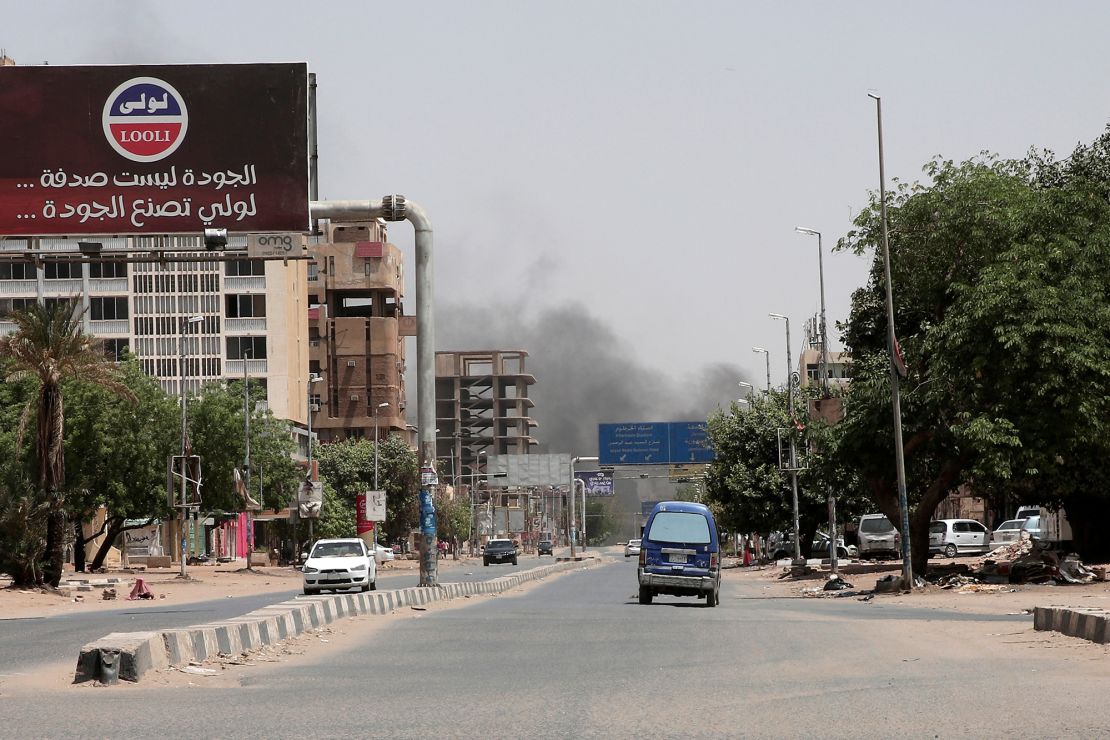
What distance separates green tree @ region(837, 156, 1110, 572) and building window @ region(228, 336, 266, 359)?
256 feet

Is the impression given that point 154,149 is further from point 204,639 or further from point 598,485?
point 598,485

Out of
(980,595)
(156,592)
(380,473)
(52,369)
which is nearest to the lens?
(980,595)

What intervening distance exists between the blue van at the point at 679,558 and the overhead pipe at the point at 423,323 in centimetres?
490

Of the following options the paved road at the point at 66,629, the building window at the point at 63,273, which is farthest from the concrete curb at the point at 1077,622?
the building window at the point at 63,273

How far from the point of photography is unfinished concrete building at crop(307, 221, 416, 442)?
15575 cm

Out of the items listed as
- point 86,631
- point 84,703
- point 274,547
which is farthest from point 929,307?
point 274,547

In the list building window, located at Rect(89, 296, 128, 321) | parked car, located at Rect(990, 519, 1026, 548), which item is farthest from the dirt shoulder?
building window, located at Rect(89, 296, 128, 321)

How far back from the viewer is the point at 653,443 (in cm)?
9788

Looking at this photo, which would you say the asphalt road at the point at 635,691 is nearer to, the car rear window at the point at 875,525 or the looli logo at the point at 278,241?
the looli logo at the point at 278,241

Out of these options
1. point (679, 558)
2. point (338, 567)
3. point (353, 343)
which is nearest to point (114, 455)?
point (338, 567)

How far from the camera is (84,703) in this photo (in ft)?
38.4

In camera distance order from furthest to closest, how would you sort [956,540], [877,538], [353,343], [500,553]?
[353,343]
[500,553]
[956,540]
[877,538]

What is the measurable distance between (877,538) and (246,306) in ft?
225

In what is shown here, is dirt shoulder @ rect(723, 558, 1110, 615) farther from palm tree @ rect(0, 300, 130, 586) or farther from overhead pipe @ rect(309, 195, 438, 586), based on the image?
palm tree @ rect(0, 300, 130, 586)
